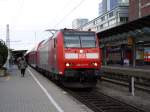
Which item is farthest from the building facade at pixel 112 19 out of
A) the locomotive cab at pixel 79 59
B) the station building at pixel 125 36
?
the locomotive cab at pixel 79 59

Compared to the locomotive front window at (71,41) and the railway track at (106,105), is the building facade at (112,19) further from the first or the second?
the railway track at (106,105)

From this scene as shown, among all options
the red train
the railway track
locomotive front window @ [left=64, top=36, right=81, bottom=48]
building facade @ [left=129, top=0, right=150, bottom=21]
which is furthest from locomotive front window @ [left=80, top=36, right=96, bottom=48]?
building facade @ [left=129, top=0, right=150, bottom=21]

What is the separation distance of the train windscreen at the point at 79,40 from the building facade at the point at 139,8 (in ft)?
226

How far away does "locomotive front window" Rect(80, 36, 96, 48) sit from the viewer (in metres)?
19.2

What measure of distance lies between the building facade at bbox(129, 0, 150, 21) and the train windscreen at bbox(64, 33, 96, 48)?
68.9m

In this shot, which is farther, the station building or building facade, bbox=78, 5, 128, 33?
building facade, bbox=78, 5, 128, 33

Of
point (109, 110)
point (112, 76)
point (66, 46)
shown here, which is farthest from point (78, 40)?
point (112, 76)

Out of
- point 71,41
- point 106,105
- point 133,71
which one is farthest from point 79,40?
point 133,71

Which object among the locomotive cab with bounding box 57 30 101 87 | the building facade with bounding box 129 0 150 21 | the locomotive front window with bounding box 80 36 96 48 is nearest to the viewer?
the locomotive cab with bounding box 57 30 101 87

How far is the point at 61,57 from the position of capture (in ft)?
60.5

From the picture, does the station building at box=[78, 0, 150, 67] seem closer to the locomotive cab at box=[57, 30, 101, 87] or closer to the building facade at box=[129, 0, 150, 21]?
the building facade at box=[129, 0, 150, 21]

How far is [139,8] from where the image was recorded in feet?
309

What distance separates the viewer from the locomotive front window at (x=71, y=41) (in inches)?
751

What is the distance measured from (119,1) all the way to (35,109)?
109m
